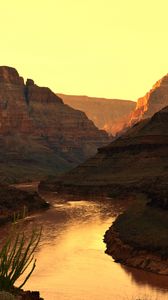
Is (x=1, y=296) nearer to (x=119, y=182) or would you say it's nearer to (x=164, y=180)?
(x=164, y=180)

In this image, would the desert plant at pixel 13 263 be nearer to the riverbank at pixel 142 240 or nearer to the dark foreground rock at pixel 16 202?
the riverbank at pixel 142 240

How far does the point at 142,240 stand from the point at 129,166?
256 feet

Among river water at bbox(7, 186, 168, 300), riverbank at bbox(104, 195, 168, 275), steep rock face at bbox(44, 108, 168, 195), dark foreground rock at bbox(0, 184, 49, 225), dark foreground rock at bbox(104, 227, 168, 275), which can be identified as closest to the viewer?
river water at bbox(7, 186, 168, 300)

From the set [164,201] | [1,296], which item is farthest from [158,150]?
[1,296]

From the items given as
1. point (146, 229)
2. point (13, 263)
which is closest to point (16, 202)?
point (146, 229)

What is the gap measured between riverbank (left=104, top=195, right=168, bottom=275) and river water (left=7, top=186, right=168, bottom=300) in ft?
3.57

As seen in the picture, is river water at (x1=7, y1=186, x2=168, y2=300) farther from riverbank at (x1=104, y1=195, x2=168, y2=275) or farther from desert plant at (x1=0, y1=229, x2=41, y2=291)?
desert plant at (x1=0, y1=229, x2=41, y2=291)

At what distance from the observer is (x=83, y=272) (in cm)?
4184

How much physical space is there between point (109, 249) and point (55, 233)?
12.3 meters

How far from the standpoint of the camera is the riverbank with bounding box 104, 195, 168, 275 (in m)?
43.5

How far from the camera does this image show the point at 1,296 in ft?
53.1

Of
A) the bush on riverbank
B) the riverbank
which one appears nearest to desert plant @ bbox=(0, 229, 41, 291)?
the riverbank

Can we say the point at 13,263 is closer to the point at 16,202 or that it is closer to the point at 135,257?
the point at 135,257

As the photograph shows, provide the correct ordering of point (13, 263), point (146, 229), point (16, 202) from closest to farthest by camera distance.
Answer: point (13, 263) → point (146, 229) → point (16, 202)
